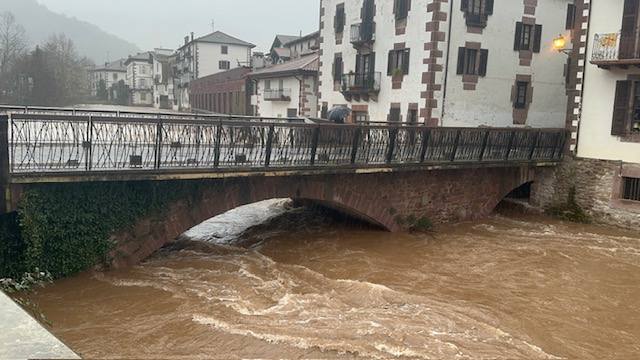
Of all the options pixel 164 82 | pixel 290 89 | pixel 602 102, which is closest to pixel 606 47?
pixel 602 102

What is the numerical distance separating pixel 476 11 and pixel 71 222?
19002 millimetres

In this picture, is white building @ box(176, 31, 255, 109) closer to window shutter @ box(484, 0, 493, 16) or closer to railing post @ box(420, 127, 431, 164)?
window shutter @ box(484, 0, 493, 16)

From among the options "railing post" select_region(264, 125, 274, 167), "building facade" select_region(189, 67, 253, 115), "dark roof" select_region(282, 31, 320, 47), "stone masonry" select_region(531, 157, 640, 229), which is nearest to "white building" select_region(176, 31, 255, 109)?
"building facade" select_region(189, 67, 253, 115)

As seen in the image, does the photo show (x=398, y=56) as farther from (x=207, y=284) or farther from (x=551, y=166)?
(x=207, y=284)

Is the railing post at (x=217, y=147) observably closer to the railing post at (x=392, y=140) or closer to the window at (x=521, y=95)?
the railing post at (x=392, y=140)

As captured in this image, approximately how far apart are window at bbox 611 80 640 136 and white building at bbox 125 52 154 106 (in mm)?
90499

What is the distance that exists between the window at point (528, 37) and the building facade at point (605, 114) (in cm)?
462

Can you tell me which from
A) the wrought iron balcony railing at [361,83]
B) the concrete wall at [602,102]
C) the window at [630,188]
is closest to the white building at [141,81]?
the wrought iron balcony railing at [361,83]

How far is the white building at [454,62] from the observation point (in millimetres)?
23047

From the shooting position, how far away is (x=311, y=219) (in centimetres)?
2002

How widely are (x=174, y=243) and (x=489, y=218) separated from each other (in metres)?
11.6

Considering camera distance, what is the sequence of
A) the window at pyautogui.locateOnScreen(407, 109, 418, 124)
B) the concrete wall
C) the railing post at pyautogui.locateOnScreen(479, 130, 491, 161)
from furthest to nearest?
the window at pyautogui.locateOnScreen(407, 109, 418, 124), the concrete wall, the railing post at pyautogui.locateOnScreen(479, 130, 491, 161)

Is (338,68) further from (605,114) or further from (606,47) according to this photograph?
(605,114)

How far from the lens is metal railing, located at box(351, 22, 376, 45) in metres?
26.3
